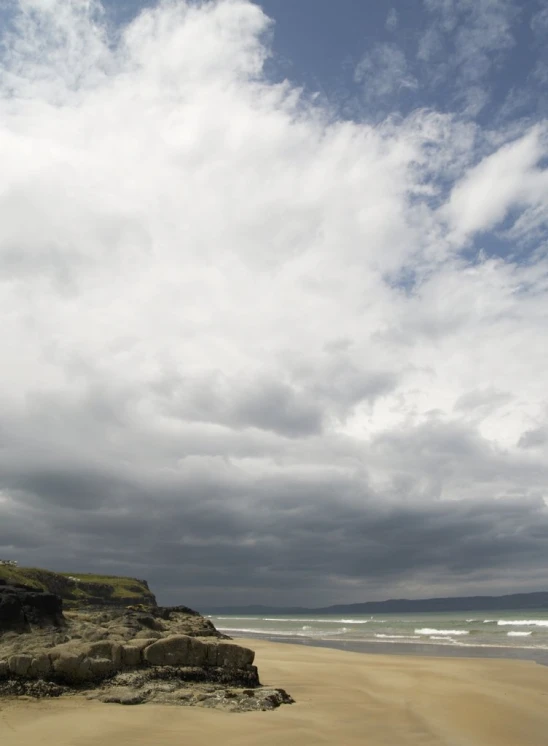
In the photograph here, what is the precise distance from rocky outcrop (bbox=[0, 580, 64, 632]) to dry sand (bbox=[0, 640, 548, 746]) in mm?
10343

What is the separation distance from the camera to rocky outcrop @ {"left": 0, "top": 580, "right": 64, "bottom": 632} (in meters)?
24.6

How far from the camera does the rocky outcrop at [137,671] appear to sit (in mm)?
16672

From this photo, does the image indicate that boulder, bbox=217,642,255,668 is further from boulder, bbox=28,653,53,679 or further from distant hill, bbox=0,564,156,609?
distant hill, bbox=0,564,156,609

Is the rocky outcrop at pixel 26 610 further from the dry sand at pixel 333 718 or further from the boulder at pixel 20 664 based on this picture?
the dry sand at pixel 333 718

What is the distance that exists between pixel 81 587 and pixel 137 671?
355 feet

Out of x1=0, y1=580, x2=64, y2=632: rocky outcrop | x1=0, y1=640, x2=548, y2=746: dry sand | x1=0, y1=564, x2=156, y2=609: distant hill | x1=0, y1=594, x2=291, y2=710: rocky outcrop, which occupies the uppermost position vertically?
x1=0, y1=564, x2=156, y2=609: distant hill

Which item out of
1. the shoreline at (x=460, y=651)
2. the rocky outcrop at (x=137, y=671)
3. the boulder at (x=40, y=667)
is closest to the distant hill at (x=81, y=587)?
the shoreline at (x=460, y=651)

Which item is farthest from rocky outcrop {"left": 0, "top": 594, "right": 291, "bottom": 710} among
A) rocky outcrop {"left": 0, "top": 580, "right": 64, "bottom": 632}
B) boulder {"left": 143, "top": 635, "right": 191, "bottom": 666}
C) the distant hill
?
the distant hill

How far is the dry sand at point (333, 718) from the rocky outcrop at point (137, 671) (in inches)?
34.5

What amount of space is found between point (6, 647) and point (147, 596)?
126882 mm

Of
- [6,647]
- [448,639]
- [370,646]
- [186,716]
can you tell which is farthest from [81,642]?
[448,639]

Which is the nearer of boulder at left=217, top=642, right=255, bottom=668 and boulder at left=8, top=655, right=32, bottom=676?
boulder at left=8, top=655, right=32, bottom=676

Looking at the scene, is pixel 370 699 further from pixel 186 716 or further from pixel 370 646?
pixel 370 646

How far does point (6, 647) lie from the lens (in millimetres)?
19828
